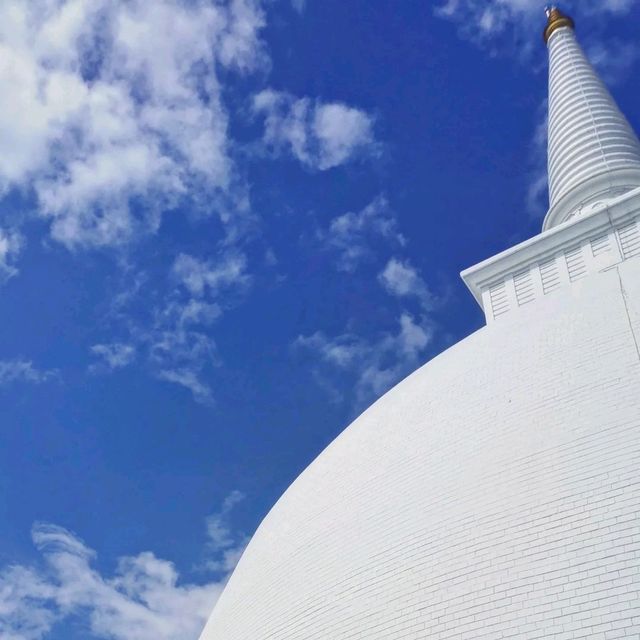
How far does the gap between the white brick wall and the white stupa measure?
2cm

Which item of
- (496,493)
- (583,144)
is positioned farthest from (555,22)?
(496,493)

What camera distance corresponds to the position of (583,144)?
1698cm

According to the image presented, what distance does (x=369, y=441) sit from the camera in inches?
465

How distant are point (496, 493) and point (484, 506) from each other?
0.64 ft

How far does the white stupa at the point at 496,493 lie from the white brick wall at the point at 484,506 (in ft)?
0.07

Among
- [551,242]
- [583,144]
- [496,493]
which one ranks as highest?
[583,144]

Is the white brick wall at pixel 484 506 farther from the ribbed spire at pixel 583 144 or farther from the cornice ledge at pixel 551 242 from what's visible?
the ribbed spire at pixel 583 144

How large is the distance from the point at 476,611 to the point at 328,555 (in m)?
2.52

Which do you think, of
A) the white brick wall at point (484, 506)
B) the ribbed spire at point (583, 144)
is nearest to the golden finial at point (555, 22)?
the ribbed spire at point (583, 144)

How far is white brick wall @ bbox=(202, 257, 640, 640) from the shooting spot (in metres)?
7.94

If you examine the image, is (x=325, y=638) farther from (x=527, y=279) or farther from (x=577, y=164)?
(x=577, y=164)

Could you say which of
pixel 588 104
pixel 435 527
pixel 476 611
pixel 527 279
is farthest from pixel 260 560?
pixel 588 104

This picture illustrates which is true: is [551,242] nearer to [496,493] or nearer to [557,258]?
[557,258]

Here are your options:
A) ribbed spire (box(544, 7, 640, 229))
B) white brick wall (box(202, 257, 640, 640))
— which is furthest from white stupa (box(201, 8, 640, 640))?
ribbed spire (box(544, 7, 640, 229))
